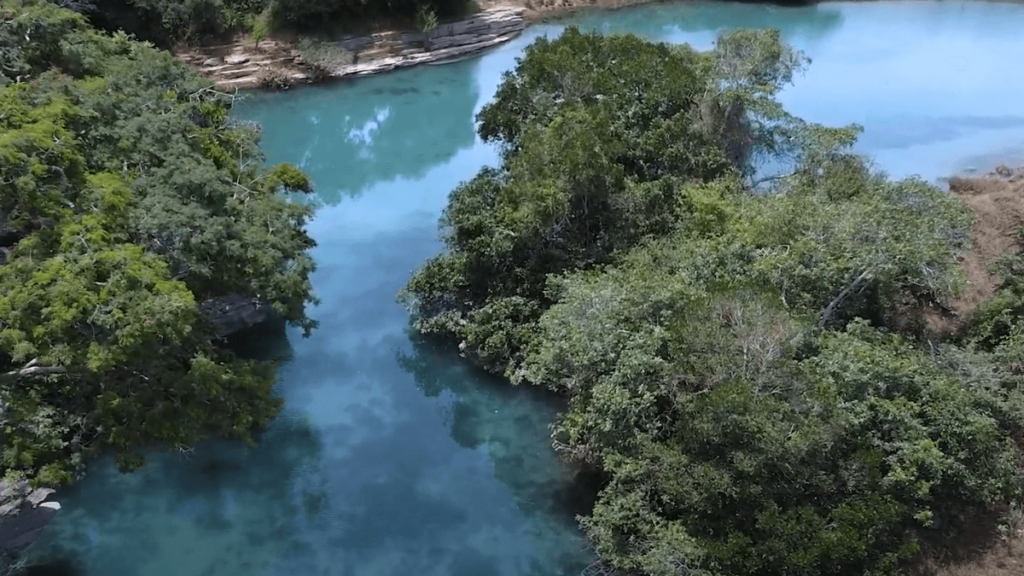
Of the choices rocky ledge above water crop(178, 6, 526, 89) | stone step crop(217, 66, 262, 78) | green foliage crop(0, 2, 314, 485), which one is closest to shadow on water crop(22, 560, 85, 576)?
green foliage crop(0, 2, 314, 485)

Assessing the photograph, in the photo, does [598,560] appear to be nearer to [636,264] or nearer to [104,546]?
[636,264]

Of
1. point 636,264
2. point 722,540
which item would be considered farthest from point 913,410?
point 636,264

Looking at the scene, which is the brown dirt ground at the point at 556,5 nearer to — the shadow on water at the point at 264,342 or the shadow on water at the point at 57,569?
the shadow on water at the point at 264,342

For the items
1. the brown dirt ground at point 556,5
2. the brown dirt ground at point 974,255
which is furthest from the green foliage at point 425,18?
the brown dirt ground at point 556,5

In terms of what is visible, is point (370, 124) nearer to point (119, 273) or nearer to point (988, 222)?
point (119, 273)

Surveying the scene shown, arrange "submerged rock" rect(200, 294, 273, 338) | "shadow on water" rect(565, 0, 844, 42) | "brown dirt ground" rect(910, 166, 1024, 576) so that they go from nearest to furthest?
1. "brown dirt ground" rect(910, 166, 1024, 576)
2. "submerged rock" rect(200, 294, 273, 338)
3. "shadow on water" rect(565, 0, 844, 42)

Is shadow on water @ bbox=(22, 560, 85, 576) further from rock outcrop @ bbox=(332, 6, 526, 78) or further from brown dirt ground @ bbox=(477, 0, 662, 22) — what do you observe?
brown dirt ground @ bbox=(477, 0, 662, 22)
